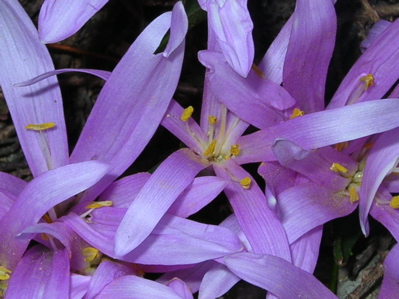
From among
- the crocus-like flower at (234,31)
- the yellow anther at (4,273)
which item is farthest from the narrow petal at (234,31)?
the yellow anther at (4,273)

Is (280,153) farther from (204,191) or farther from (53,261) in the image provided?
(53,261)

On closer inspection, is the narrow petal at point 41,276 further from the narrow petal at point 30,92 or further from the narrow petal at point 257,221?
the narrow petal at point 257,221

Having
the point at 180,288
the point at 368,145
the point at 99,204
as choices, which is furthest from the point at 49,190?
the point at 368,145

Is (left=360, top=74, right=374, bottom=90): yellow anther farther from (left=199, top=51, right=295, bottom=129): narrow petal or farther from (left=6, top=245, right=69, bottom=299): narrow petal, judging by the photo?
(left=6, top=245, right=69, bottom=299): narrow petal

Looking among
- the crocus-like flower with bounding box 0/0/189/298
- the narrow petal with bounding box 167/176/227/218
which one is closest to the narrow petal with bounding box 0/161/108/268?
the crocus-like flower with bounding box 0/0/189/298

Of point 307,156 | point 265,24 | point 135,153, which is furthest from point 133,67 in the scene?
point 265,24

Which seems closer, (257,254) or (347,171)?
(257,254)
